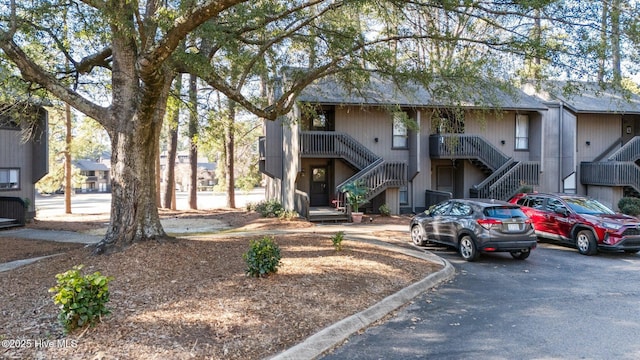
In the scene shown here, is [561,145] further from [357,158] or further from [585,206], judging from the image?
[585,206]

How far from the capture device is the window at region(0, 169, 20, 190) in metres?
19.1

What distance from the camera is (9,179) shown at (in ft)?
63.5

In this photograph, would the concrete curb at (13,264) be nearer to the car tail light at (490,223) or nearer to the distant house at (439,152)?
the distant house at (439,152)

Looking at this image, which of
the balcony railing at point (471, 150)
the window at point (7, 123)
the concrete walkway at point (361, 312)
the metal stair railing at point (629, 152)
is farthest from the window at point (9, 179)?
the metal stair railing at point (629, 152)

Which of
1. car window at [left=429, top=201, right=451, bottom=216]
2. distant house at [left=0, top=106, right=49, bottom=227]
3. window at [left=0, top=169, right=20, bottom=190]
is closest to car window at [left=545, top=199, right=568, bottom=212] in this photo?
car window at [left=429, top=201, right=451, bottom=216]

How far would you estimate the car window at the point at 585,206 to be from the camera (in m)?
12.9

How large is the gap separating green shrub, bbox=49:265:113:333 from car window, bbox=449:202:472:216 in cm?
896

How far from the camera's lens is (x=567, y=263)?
1104 centimetres

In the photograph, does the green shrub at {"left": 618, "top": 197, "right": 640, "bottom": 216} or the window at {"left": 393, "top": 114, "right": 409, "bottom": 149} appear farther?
the window at {"left": 393, "top": 114, "right": 409, "bottom": 149}

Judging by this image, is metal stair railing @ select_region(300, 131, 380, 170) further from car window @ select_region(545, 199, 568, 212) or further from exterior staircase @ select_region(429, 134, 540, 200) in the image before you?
car window @ select_region(545, 199, 568, 212)

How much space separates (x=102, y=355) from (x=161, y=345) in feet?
1.90

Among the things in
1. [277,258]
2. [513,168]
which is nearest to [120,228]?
[277,258]

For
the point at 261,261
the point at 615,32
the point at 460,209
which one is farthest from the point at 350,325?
the point at 615,32

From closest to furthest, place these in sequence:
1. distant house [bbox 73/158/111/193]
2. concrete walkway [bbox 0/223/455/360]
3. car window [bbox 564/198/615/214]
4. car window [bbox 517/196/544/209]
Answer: concrete walkway [bbox 0/223/455/360] < car window [bbox 564/198/615/214] < car window [bbox 517/196/544/209] < distant house [bbox 73/158/111/193]
